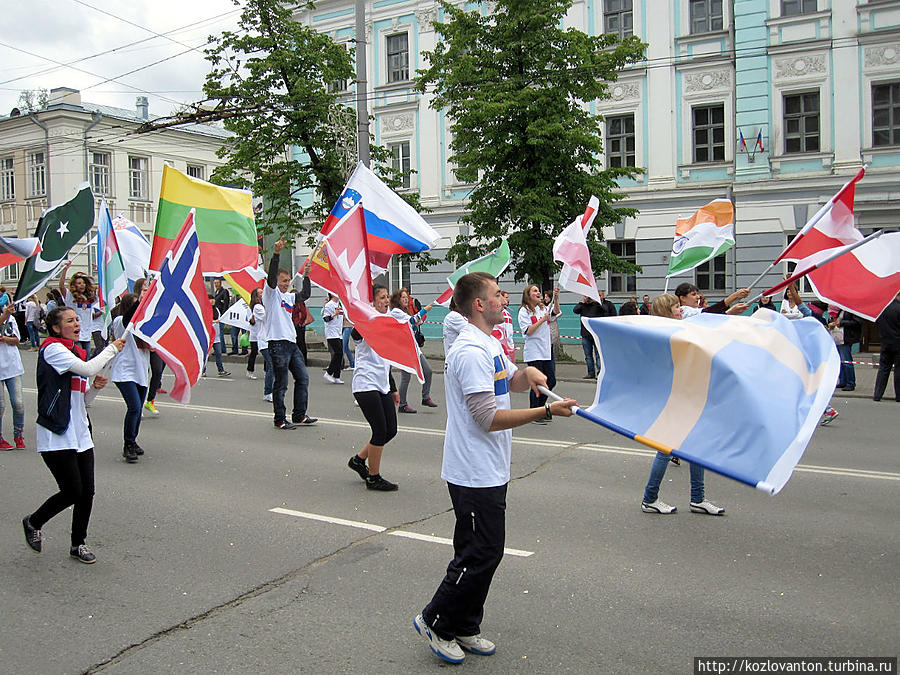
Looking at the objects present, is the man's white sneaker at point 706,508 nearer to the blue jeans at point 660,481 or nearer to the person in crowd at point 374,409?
the blue jeans at point 660,481

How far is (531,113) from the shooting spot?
18766mm

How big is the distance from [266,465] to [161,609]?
3.87 m

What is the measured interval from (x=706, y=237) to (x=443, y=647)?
33.4 ft

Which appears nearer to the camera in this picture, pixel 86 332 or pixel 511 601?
pixel 511 601

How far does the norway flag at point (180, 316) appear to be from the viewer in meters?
6.61

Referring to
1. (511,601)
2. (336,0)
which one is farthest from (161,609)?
(336,0)

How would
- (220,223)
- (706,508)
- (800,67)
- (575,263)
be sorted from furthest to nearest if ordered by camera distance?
(800,67) < (575,263) < (220,223) < (706,508)

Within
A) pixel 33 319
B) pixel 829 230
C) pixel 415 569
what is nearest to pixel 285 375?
pixel 415 569

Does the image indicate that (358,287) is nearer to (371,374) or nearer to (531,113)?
(371,374)

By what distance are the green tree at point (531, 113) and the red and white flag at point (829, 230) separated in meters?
11.3

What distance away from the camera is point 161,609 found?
4723 mm

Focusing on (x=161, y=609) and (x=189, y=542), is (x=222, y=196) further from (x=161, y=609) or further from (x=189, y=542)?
(x=161, y=609)

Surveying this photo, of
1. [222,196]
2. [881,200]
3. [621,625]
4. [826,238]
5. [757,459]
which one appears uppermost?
[881,200]

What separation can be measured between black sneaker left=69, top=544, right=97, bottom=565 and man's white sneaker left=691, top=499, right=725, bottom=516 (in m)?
4.59
